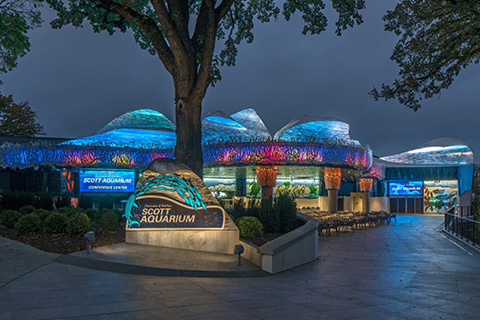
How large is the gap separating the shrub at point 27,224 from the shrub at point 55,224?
17.4 inches

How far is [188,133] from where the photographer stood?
14031mm

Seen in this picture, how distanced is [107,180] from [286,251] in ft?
81.8

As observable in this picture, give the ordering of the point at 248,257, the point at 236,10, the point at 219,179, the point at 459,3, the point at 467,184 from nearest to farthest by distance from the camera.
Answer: the point at 459,3 → the point at 248,257 → the point at 236,10 → the point at 219,179 → the point at 467,184

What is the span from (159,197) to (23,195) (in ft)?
28.9

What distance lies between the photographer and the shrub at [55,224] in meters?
12.4

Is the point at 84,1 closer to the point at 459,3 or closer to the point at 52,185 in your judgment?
the point at 459,3

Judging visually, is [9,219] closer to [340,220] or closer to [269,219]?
[269,219]

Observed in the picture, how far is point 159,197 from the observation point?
496 inches

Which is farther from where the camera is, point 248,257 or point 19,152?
point 19,152

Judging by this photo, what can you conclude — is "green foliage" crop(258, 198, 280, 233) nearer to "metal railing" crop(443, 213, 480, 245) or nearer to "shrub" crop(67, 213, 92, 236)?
"shrub" crop(67, 213, 92, 236)

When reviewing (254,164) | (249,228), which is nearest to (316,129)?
(254,164)

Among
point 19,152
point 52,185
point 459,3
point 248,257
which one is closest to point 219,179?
point 52,185

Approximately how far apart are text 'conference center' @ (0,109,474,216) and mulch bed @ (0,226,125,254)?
1287 centimetres

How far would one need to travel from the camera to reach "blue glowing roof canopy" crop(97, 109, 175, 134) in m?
37.1
